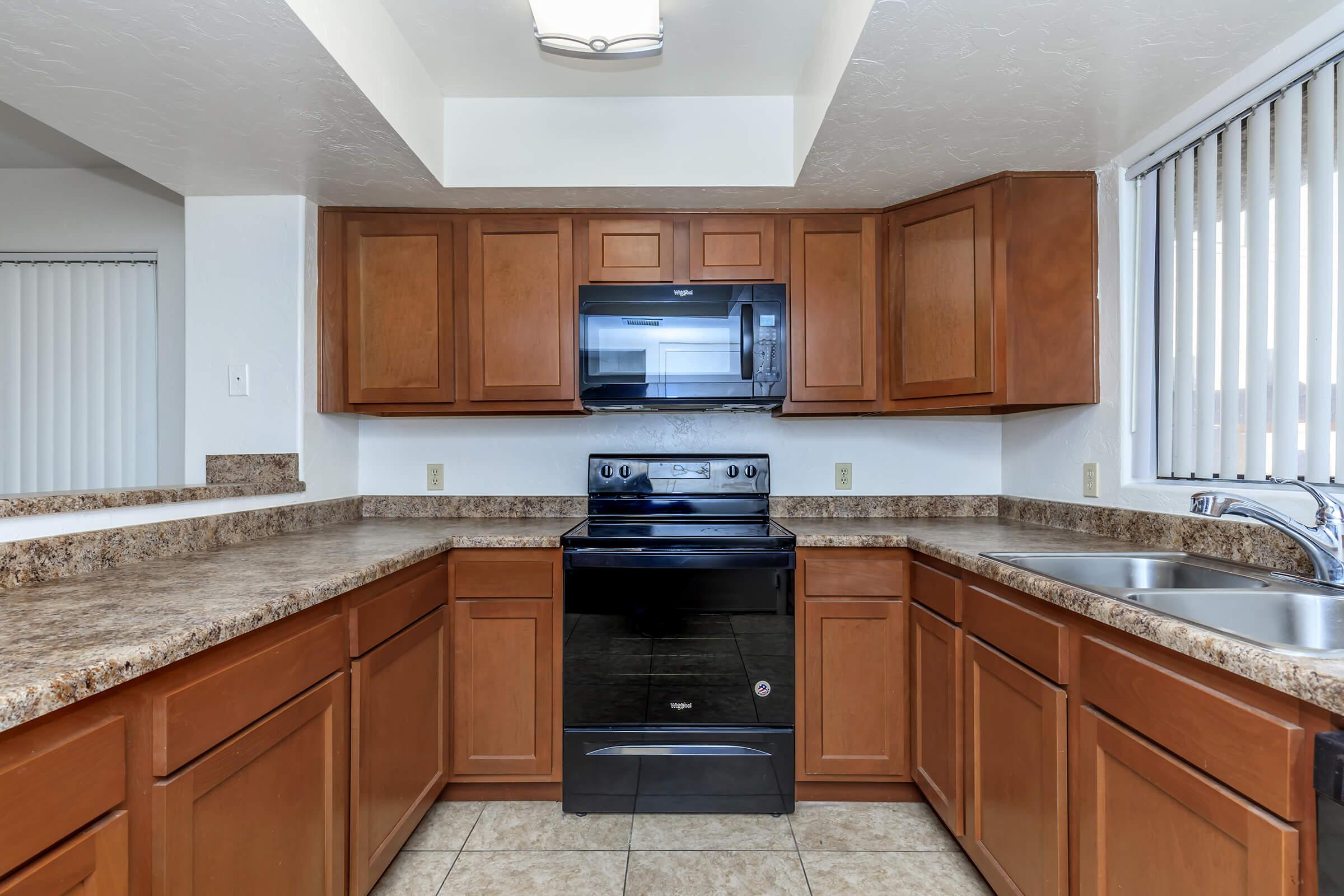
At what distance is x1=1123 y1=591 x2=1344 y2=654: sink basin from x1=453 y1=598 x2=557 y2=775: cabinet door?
1589mm

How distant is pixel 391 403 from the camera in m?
2.30

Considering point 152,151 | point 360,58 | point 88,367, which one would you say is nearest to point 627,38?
point 360,58

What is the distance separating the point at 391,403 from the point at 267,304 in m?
0.51

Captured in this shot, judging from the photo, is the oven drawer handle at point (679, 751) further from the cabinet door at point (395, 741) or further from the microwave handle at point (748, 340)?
the microwave handle at point (748, 340)

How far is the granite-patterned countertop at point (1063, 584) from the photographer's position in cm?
76

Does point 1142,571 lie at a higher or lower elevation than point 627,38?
lower

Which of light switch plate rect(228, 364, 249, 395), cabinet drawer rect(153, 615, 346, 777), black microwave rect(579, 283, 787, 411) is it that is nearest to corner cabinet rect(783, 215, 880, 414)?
black microwave rect(579, 283, 787, 411)

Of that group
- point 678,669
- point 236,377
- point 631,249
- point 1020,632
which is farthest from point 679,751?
point 236,377

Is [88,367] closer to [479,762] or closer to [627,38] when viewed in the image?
[479,762]

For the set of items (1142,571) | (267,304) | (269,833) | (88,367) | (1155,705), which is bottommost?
(269,833)

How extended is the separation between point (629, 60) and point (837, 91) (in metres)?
0.61

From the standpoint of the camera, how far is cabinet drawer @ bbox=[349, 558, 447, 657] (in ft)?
4.80

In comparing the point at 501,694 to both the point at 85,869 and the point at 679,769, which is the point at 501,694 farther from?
the point at 85,869

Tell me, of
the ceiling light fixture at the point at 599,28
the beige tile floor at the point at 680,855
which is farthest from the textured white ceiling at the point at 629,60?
the beige tile floor at the point at 680,855
